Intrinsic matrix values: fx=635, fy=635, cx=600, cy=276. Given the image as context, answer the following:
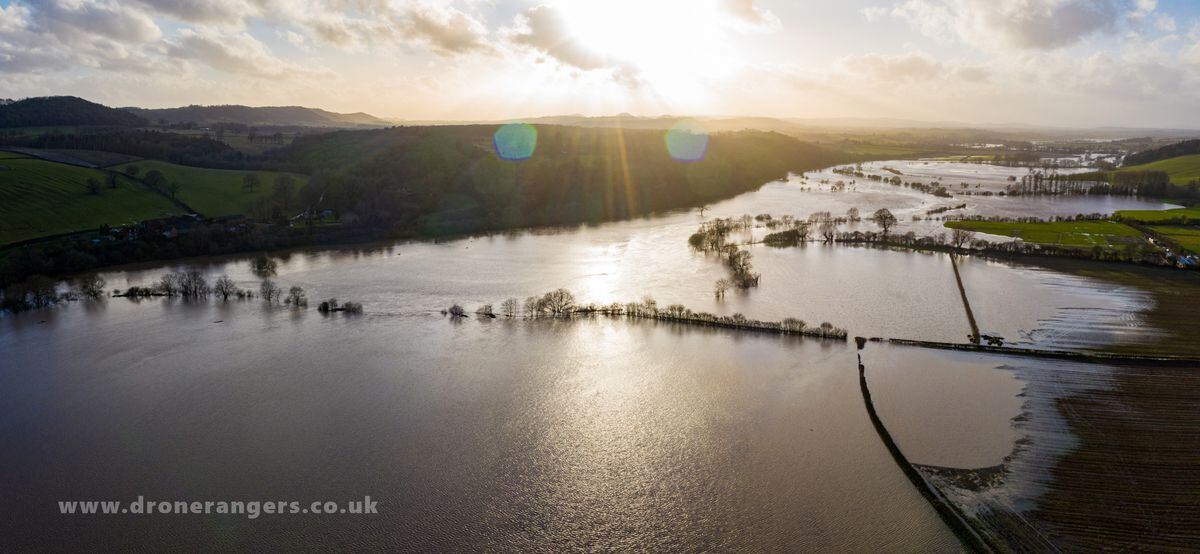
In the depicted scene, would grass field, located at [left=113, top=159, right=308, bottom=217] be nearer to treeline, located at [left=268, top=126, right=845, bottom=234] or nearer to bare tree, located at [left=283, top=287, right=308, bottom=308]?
treeline, located at [left=268, top=126, right=845, bottom=234]

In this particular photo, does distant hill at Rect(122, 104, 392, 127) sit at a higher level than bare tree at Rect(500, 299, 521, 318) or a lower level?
higher

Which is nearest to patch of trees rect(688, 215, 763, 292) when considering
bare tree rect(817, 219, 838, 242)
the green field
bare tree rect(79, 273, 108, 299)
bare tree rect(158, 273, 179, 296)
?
bare tree rect(817, 219, 838, 242)

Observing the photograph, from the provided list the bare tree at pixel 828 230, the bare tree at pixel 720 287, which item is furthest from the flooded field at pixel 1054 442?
the bare tree at pixel 828 230

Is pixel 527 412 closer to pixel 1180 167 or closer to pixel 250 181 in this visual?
pixel 250 181

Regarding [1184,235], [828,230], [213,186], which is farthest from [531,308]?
[1184,235]

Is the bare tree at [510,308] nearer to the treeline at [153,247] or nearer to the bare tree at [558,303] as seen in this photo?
the bare tree at [558,303]
